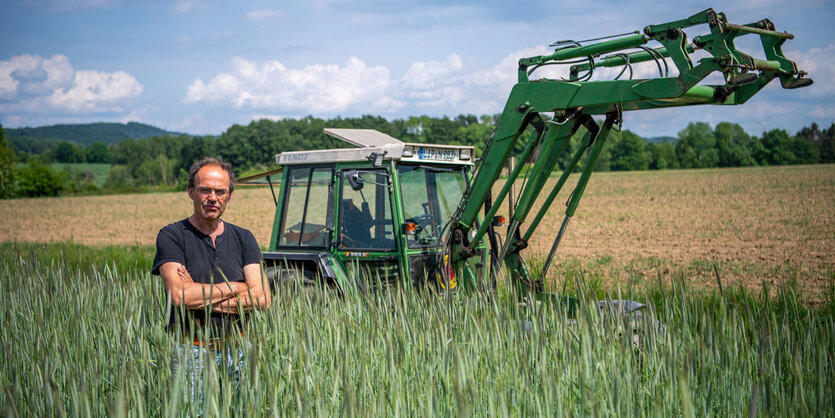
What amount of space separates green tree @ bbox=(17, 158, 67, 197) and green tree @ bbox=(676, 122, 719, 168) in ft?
248

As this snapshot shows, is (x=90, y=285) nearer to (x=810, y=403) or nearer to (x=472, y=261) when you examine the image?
(x=472, y=261)

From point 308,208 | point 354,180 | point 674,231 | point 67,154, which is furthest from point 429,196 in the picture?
point 67,154

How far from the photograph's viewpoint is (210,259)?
10.7 feet

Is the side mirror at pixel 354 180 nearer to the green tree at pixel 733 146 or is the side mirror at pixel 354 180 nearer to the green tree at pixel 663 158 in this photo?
the green tree at pixel 733 146

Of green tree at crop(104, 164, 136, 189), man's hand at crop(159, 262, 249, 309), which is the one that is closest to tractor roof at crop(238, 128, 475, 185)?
man's hand at crop(159, 262, 249, 309)

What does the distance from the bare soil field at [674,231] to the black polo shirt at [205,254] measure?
6.55 ft

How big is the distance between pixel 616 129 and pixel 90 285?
15.0ft

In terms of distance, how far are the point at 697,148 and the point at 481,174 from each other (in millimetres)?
98981

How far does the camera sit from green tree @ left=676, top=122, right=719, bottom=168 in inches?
3420

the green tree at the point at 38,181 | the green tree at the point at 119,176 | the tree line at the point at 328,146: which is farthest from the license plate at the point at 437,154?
the green tree at the point at 119,176

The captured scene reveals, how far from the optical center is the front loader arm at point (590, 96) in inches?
182

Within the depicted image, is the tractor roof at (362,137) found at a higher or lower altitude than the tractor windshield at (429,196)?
higher

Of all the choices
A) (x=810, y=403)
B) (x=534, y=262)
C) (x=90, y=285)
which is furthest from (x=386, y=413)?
(x=534, y=262)

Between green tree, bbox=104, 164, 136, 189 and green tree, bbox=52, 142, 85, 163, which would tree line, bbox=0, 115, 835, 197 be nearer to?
green tree, bbox=104, 164, 136, 189
